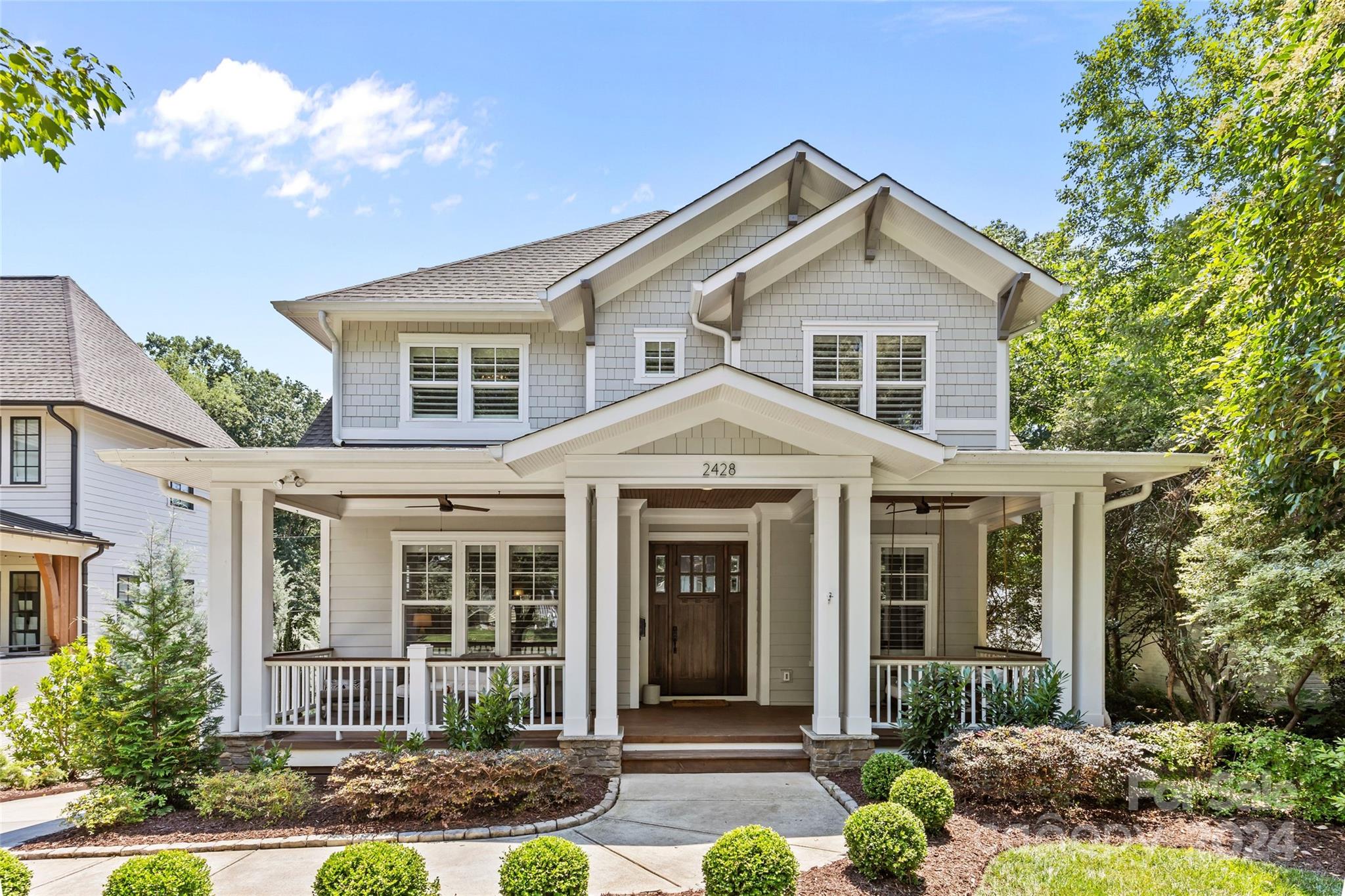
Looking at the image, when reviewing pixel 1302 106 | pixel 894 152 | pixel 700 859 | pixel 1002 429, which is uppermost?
pixel 894 152

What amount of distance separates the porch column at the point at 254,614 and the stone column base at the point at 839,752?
18.2 feet

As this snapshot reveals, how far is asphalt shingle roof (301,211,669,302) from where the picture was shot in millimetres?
10648

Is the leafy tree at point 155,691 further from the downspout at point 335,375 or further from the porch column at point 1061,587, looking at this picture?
the porch column at point 1061,587

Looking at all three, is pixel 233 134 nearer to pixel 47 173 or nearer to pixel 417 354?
pixel 417 354

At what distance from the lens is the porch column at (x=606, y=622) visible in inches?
315

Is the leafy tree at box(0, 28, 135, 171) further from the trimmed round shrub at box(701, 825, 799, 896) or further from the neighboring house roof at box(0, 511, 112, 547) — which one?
the neighboring house roof at box(0, 511, 112, 547)

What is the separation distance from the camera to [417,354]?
35.5ft

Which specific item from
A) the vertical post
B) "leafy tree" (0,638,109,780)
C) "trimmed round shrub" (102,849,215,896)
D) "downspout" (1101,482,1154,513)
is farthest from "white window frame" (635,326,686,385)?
"trimmed round shrub" (102,849,215,896)

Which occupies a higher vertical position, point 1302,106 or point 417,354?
point 1302,106

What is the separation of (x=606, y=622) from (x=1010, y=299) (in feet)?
19.8

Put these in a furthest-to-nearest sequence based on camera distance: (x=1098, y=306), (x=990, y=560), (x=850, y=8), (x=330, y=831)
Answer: (x=1098, y=306), (x=990, y=560), (x=850, y=8), (x=330, y=831)

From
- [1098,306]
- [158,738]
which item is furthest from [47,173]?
[1098,306]

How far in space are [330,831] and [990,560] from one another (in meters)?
13.7

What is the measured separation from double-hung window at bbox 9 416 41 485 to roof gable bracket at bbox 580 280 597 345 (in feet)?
38.9
